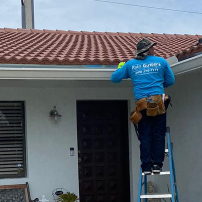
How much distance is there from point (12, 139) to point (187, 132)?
10.4ft

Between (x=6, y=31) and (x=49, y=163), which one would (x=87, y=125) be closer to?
(x=49, y=163)

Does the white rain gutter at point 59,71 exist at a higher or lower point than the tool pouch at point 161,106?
higher

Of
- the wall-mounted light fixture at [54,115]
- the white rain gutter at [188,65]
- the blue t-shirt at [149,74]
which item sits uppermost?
the white rain gutter at [188,65]

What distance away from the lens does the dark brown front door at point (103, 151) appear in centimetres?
650

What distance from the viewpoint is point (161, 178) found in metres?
6.13

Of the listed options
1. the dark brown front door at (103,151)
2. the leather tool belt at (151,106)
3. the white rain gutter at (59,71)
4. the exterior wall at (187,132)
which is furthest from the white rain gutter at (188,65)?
the dark brown front door at (103,151)

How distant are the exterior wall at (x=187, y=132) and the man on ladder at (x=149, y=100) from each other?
1211 millimetres

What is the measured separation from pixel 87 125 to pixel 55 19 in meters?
10.8

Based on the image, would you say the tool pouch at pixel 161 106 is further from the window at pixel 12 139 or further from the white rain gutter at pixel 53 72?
the window at pixel 12 139

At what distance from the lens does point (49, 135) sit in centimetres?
596

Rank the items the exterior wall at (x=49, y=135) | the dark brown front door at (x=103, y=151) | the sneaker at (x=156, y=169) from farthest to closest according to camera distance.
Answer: the dark brown front door at (x=103, y=151) < the exterior wall at (x=49, y=135) < the sneaker at (x=156, y=169)

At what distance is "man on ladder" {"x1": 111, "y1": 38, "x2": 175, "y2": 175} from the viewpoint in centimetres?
385

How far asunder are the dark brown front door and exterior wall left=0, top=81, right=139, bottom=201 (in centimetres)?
41

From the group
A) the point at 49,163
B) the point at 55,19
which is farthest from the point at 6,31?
the point at 55,19
